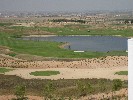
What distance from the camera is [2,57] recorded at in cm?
6794

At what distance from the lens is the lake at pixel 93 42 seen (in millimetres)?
88500

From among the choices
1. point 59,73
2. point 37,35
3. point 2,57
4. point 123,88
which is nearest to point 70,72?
point 59,73

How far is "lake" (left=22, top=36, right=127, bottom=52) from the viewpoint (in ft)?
290

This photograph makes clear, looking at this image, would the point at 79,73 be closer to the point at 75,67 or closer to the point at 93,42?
the point at 75,67

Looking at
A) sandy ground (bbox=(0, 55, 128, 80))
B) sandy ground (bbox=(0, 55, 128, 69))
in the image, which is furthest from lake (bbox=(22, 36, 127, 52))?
sandy ground (bbox=(0, 55, 128, 80))

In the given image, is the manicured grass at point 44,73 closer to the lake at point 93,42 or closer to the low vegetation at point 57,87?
the low vegetation at point 57,87

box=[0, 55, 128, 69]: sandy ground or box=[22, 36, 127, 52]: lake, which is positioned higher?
box=[0, 55, 128, 69]: sandy ground

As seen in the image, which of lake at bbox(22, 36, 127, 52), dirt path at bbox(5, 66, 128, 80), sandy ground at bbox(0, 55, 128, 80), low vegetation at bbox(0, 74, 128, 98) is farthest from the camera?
lake at bbox(22, 36, 127, 52)

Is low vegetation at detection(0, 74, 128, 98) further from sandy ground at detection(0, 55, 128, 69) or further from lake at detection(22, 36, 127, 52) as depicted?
lake at detection(22, 36, 127, 52)

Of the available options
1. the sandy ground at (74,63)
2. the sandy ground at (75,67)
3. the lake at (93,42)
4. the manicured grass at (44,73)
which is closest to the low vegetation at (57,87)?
the sandy ground at (75,67)

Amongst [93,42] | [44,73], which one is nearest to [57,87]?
[44,73]

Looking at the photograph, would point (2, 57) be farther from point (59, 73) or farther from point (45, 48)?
point (59, 73)

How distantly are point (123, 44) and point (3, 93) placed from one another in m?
62.0

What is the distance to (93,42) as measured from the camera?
104m
